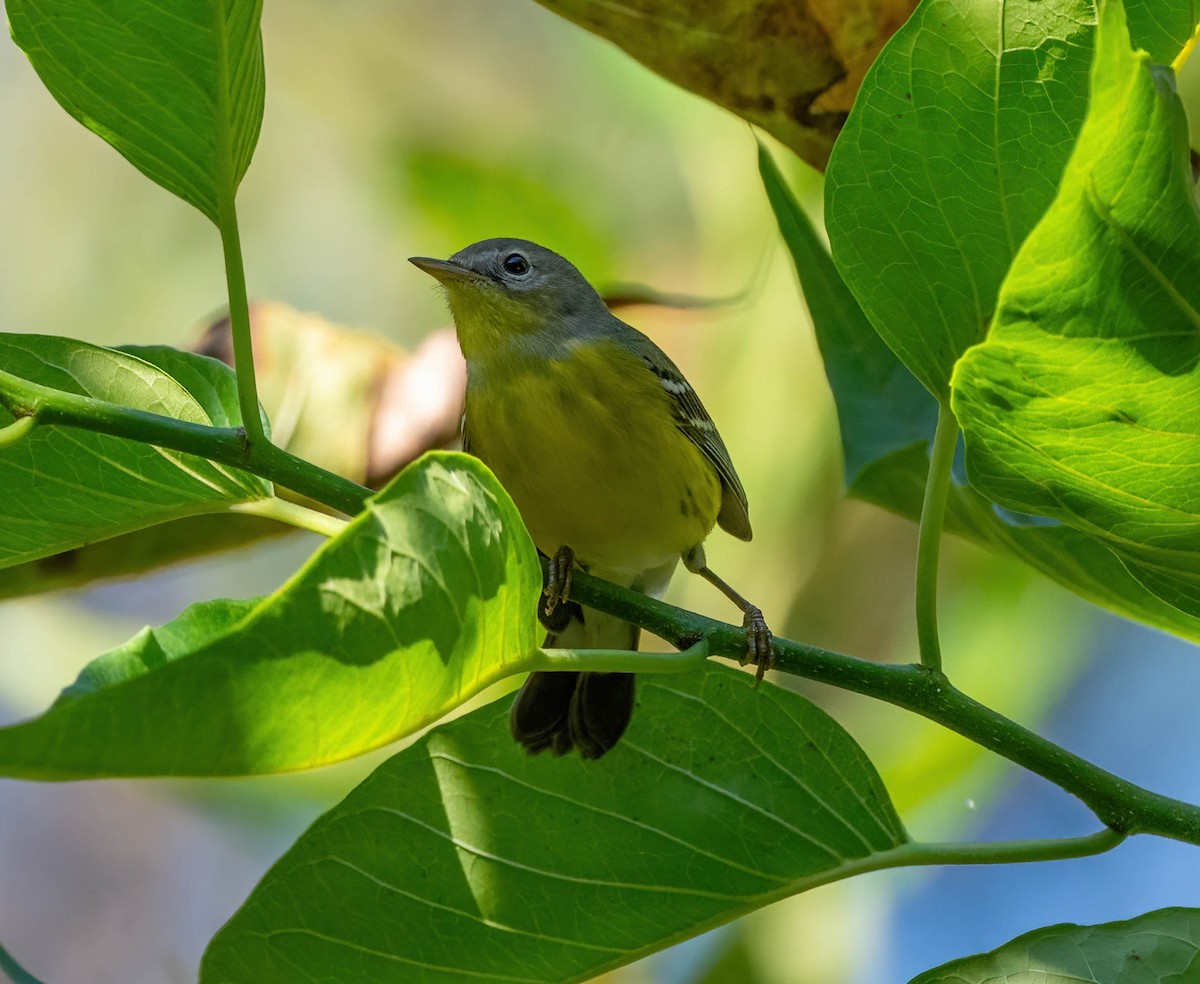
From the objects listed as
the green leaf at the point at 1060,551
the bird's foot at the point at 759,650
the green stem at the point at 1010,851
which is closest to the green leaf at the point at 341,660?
the bird's foot at the point at 759,650

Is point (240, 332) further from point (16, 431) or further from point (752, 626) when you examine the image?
point (752, 626)

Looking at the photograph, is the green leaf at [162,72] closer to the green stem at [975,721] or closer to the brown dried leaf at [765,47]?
the green stem at [975,721]

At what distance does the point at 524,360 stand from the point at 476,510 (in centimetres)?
195

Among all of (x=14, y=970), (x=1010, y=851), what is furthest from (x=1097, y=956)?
(x=14, y=970)

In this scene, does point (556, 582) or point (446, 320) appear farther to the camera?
point (446, 320)

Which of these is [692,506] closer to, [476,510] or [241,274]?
[241,274]

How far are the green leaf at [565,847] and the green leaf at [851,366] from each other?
2.51ft

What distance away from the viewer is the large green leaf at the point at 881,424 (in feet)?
7.15

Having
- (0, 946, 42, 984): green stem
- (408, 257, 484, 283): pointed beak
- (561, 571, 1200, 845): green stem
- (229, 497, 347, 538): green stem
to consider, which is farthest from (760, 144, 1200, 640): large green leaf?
(0, 946, 42, 984): green stem

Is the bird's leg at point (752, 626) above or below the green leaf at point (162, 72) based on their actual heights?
below

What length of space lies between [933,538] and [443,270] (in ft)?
6.23

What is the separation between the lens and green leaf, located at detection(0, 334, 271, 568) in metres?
1.61

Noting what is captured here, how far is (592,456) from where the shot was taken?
9.77 ft

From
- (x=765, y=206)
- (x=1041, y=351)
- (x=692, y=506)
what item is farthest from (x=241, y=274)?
(x=765, y=206)
